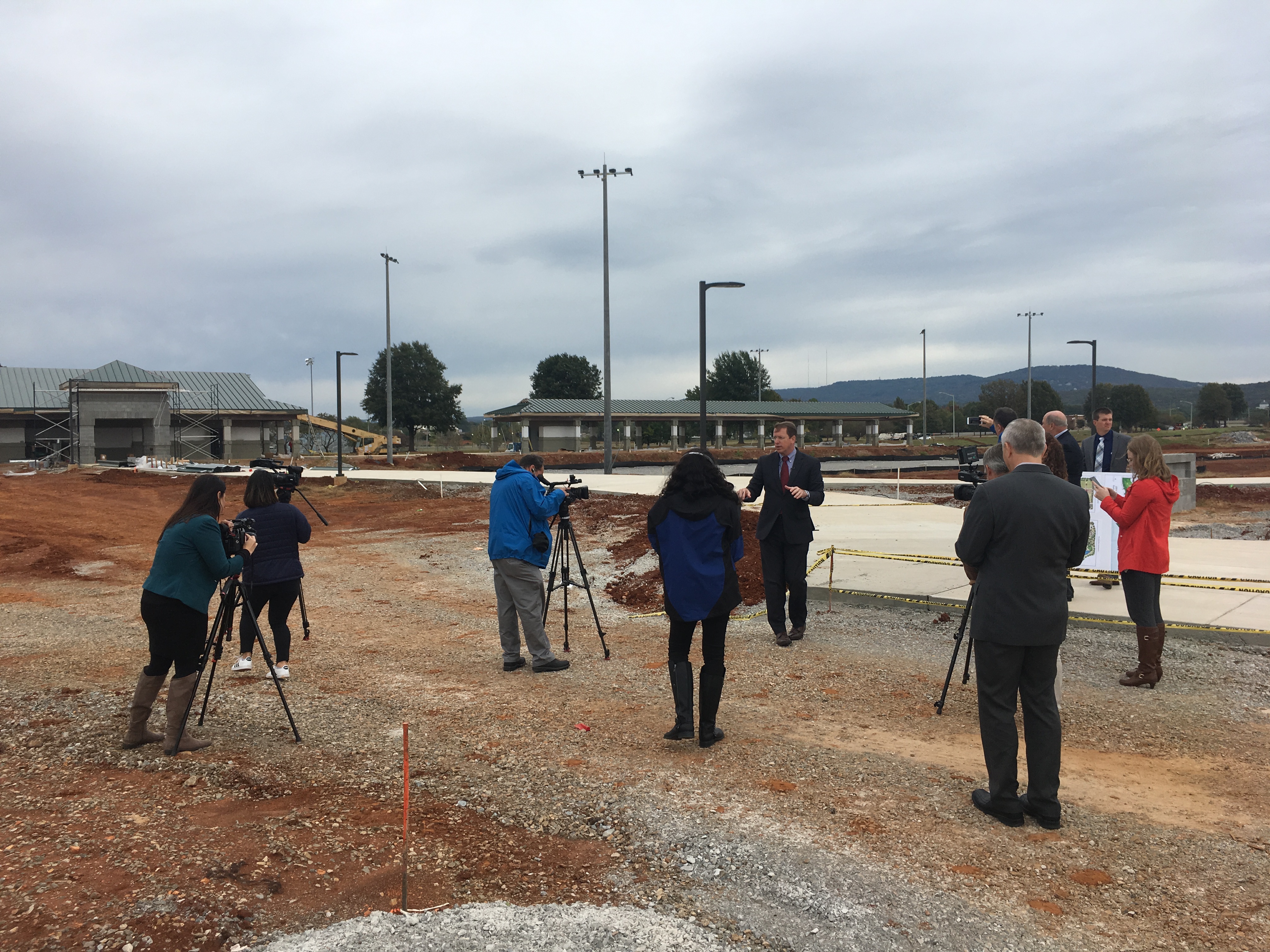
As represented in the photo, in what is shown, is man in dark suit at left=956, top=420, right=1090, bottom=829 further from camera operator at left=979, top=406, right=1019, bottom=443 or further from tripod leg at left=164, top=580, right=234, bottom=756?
tripod leg at left=164, top=580, right=234, bottom=756

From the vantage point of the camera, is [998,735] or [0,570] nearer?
[998,735]

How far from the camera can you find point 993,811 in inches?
170

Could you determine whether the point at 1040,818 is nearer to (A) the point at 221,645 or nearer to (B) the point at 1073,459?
(B) the point at 1073,459

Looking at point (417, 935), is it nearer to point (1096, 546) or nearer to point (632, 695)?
point (632, 695)

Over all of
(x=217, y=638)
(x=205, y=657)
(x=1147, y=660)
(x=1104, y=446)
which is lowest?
(x=1147, y=660)

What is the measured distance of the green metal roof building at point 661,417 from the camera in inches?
2682

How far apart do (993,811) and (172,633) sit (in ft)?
16.1

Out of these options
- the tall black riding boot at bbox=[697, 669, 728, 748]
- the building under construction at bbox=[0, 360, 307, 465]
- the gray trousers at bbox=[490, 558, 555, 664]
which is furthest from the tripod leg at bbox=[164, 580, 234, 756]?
the building under construction at bbox=[0, 360, 307, 465]

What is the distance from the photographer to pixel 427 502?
26.3 meters

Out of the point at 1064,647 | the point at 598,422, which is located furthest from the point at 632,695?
the point at 598,422

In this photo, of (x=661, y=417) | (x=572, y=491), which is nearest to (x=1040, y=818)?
(x=572, y=491)

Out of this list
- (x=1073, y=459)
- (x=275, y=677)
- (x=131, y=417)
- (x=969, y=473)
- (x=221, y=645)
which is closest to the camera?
(x=275, y=677)

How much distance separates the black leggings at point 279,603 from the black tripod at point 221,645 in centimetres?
12

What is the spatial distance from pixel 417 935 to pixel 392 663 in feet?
15.4
